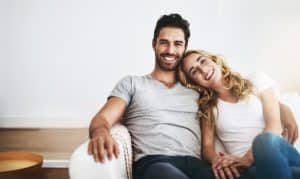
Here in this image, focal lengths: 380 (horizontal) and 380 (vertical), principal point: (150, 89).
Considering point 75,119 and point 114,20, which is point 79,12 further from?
point 75,119

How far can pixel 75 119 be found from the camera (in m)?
2.54

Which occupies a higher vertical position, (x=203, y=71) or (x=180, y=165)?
(x=203, y=71)

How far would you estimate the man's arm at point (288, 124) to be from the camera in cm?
148

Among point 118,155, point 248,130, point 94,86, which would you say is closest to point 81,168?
point 118,155

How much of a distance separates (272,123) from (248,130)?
0.36 ft

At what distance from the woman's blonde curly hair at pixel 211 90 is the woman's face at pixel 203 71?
3cm

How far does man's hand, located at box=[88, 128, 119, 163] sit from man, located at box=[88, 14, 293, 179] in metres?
0.04

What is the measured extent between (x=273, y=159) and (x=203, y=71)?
0.54m

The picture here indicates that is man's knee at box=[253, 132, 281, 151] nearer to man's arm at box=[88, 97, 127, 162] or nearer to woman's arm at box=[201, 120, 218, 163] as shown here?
woman's arm at box=[201, 120, 218, 163]

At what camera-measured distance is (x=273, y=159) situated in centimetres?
114

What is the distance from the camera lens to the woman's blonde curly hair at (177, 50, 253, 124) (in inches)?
61.3

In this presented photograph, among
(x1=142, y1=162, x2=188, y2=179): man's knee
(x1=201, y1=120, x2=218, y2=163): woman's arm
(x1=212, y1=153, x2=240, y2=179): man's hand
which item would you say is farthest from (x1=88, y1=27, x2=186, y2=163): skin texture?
(x1=212, y1=153, x2=240, y2=179): man's hand

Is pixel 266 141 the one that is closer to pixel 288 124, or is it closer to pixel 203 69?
pixel 288 124

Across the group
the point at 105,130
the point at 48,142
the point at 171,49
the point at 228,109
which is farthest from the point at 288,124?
the point at 48,142
